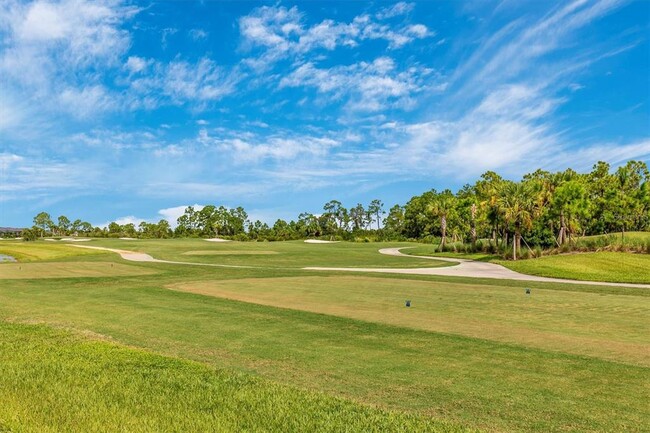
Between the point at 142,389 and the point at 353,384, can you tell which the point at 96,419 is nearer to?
the point at 142,389

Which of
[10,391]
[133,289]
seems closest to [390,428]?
[10,391]

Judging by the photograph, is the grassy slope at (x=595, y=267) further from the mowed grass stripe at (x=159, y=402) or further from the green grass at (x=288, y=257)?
the mowed grass stripe at (x=159, y=402)

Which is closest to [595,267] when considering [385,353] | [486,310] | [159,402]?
[486,310]

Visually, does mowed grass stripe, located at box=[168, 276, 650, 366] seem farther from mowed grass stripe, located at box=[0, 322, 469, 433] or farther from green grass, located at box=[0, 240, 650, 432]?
mowed grass stripe, located at box=[0, 322, 469, 433]

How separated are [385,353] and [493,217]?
177 feet

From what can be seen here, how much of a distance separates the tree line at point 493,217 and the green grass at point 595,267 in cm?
1104

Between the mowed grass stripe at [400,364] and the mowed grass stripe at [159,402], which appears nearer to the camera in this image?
the mowed grass stripe at [159,402]

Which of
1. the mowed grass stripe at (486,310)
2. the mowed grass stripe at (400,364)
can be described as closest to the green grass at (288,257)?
the mowed grass stripe at (486,310)

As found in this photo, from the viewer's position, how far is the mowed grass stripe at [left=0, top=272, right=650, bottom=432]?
22.1 ft

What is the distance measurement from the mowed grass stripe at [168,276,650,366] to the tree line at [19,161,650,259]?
111 feet

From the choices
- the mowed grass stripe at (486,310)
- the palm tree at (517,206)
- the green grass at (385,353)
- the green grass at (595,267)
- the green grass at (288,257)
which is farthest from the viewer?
the palm tree at (517,206)

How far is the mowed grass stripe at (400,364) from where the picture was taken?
6730 millimetres

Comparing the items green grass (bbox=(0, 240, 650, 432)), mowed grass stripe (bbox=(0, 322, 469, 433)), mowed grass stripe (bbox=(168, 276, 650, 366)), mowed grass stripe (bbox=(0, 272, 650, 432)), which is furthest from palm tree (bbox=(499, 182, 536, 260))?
mowed grass stripe (bbox=(0, 322, 469, 433))

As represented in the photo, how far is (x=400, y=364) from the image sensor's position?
30.6 ft
